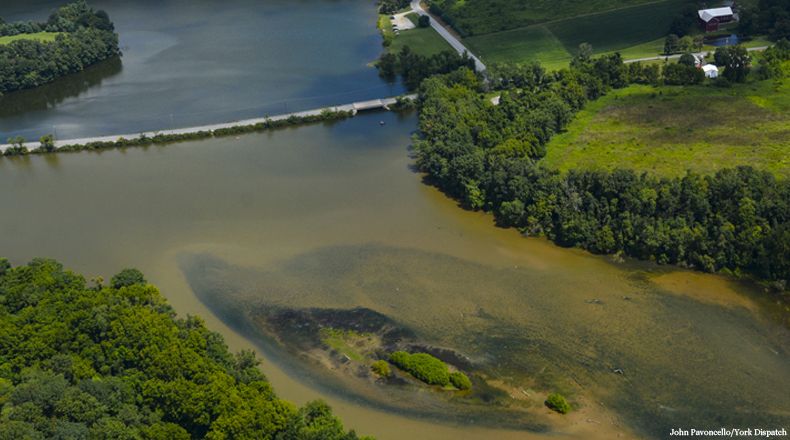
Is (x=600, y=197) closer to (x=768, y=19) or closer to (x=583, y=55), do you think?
(x=583, y=55)

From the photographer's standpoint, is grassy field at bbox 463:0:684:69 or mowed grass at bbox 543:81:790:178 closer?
mowed grass at bbox 543:81:790:178

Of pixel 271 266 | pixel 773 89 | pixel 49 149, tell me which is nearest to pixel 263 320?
pixel 271 266

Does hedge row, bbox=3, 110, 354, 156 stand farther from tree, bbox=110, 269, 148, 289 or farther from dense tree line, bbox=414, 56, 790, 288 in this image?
tree, bbox=110, 269, 148, 289

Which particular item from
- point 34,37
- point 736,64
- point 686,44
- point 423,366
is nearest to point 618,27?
point 686,44

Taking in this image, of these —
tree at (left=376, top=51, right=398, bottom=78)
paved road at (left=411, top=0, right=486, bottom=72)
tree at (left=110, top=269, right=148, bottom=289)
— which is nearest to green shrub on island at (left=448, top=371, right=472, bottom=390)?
tree at (left=110, top=269, right=148, bottom=289)

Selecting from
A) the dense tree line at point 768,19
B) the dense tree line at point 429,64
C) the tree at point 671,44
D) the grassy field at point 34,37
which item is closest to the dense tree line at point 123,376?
the dense tree line at point 429,64

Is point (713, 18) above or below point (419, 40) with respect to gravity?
below

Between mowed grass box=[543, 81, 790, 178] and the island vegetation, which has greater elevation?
mowed grass box=[543, 81, 790, 178]
